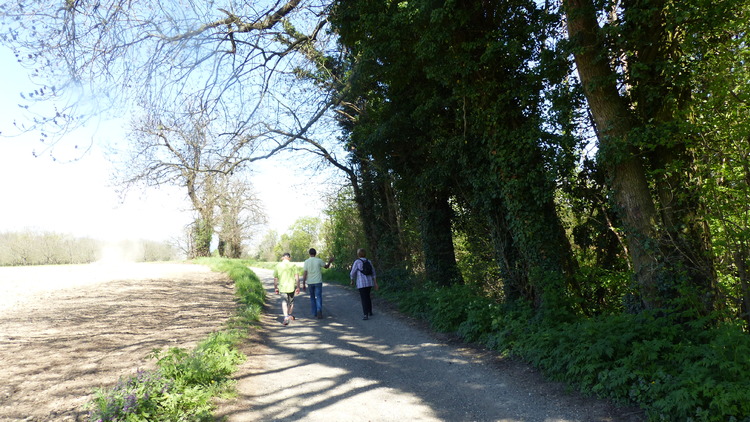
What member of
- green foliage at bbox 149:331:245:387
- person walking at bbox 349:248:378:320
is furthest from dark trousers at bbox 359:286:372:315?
green foliage at bbox 149:331:245:387

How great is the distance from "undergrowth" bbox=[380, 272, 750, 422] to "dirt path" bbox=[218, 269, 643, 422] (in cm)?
25

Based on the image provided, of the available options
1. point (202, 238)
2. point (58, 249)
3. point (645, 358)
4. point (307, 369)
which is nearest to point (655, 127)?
point (645, 358)

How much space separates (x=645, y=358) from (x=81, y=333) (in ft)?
36.2

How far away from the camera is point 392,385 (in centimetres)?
598

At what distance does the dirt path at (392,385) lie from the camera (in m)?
4.96

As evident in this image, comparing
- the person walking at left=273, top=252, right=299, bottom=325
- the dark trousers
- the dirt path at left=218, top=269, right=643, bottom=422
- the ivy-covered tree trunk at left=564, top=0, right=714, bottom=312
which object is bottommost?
the dirt path at left=218, top=269, right=643, bottom=422

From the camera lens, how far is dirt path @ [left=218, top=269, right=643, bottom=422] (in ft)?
16.3

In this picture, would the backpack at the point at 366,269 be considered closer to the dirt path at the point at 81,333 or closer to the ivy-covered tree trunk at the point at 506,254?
the ivy-covered tree trunk at the point at 506,254

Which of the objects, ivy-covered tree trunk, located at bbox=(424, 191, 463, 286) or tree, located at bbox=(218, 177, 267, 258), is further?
tree, located at bbox=(218, 177, 267, 258)

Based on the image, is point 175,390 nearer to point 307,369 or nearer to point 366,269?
point 307,369

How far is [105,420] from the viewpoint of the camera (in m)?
4.35

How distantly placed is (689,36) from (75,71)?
328 inches

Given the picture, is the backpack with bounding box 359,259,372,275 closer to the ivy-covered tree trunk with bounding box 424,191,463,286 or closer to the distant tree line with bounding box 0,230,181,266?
the ivy-covered tree trunk with bounding box 424,191,463,286

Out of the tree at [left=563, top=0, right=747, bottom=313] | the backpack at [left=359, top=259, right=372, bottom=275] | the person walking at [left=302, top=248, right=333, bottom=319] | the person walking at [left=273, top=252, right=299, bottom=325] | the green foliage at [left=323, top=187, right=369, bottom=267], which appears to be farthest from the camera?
the green foliage at [left=323, top=187, right=369, bottom=267]
